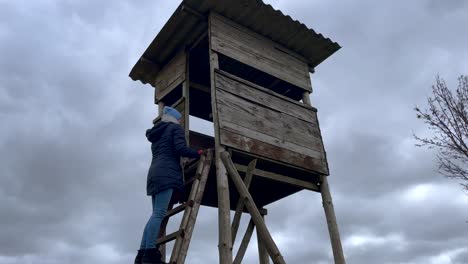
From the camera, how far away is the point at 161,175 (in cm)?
524

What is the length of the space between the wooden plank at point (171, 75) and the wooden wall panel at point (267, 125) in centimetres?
134

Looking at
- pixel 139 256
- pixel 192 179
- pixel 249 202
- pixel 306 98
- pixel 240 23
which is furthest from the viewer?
pixel 306 98

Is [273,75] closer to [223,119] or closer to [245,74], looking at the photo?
[245,74]

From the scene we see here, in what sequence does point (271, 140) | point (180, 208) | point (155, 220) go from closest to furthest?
point (155, 220), point (180, 208), point (271, 140)

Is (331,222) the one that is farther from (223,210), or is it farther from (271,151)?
(223,210)

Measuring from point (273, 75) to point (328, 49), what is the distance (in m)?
1.60

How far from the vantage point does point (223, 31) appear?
7.37 meters

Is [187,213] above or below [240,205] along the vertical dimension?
below

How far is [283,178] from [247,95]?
1.58 m

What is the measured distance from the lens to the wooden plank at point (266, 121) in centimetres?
664

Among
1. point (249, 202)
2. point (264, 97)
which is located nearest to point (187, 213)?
point (249, 202)

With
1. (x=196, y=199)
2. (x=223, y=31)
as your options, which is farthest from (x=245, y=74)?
(x=196, y=199)

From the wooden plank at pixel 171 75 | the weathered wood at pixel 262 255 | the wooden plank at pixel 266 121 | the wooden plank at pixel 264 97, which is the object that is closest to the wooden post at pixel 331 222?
the wooden plank at pixel 266 121

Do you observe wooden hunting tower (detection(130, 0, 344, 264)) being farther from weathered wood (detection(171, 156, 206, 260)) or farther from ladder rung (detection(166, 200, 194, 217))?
ladder rung (detection(166, 200, 194, 217))
